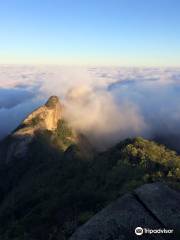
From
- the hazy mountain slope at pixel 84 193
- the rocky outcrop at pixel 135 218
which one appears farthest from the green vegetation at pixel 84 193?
the rocky outcrop at pixel 135 218

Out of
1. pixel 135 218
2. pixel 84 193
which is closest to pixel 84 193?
pixel 84 193

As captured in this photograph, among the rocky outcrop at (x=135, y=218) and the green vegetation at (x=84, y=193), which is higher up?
the rocky outcrop at (x=135, y=218)

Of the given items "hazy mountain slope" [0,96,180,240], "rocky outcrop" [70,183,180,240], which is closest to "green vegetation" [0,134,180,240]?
"hazy mountain slope" [0,96,180,240]

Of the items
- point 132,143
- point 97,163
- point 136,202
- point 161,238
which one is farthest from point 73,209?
point 132,143

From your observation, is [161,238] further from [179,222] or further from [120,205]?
[120,205]

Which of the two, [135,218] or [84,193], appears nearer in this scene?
[135,218]

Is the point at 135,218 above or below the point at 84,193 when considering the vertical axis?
above

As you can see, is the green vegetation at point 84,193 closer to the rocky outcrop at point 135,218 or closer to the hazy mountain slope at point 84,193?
the hazy mountain slope at point 84,193

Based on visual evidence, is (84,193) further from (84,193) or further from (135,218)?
(135,218)

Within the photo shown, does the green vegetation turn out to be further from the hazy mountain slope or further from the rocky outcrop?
the rocky outcrop
